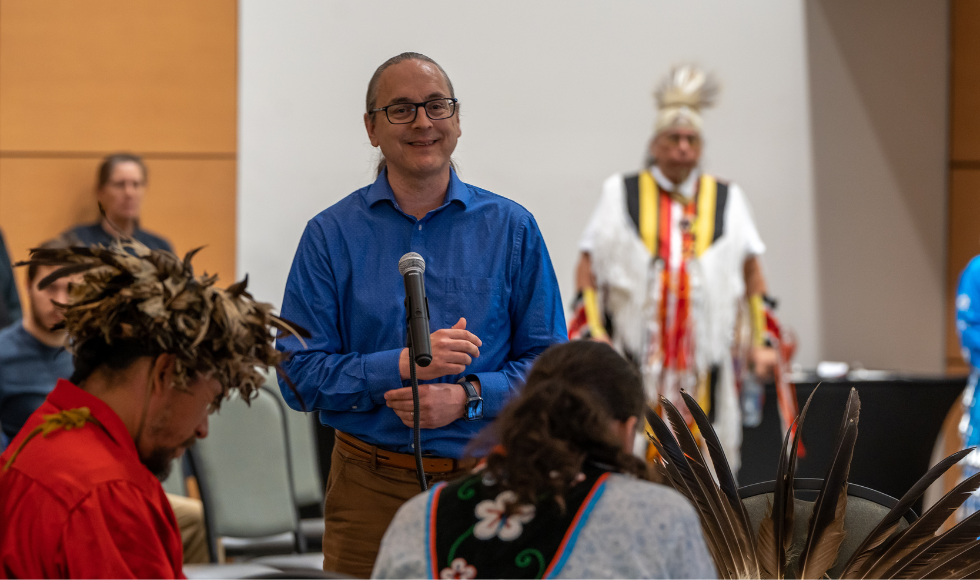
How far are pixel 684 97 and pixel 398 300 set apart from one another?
2.62m

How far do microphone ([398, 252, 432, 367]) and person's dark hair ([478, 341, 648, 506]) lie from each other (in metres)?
0.37

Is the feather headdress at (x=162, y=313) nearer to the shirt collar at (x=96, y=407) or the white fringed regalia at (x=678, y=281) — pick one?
the shirt collar at (x=96, y=407)

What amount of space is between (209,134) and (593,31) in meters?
1.83

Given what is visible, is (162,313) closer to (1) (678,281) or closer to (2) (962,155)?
(1) (678,281)

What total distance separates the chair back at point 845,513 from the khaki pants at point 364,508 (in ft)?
1.66

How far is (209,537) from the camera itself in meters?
2.95

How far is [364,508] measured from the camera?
1796 millimetres

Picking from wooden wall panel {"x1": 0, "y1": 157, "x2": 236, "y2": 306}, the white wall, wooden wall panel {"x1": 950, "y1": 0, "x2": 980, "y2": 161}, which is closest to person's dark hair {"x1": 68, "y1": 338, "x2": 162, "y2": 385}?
the white wall

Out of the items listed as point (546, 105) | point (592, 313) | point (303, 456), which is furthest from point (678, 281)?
point (303, 456)

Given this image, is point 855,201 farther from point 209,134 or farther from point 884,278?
point 209,134

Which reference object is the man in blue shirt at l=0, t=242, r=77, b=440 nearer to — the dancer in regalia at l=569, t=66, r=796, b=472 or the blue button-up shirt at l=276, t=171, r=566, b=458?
the blue button-up shirt at l=276, t=171, r=566, b=458

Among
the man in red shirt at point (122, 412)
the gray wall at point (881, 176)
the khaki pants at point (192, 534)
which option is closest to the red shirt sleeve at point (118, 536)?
the man in red shirt at point (122, 412)

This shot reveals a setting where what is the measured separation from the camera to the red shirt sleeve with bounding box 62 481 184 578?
1.22 metres

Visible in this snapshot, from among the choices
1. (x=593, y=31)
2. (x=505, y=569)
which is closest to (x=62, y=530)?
(x=505, y=569)
